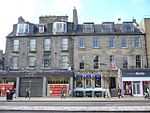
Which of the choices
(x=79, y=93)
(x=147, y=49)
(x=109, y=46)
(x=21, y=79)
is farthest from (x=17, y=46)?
(x=147, y=49)

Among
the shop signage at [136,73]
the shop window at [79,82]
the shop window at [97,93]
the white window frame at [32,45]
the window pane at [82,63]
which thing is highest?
the white window frame at [32,45]

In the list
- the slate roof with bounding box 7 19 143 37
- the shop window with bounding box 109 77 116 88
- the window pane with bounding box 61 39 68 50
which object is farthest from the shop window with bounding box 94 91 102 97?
the slate roof with bounding box 7 19 143 37

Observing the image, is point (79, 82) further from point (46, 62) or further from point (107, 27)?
point (107, 27)

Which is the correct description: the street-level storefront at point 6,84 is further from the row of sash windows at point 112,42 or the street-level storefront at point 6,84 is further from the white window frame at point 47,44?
the row of sash windows at point 112,42

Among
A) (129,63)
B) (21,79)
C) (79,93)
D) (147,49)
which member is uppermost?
(147,49)

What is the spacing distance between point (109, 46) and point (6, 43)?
17.9 m

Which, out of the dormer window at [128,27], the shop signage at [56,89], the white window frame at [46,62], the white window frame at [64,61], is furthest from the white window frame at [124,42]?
the white window frame at [46,62]

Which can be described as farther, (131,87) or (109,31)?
(109,31)

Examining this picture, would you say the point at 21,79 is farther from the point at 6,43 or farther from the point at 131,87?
the point at 131,87

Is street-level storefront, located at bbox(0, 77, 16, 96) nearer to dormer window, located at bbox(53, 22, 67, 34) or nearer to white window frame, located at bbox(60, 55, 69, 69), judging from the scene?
white window frame, located at bbox(60, 55, 69, 69)

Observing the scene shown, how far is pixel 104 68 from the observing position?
3681 centimetres

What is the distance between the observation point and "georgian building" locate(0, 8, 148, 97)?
36.1m

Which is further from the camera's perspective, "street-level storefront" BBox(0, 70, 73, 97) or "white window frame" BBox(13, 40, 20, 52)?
"white window frame" BBox(13, 40, 20, 52)

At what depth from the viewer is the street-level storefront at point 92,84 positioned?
118 feet
